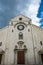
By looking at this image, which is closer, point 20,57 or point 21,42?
point 20,57

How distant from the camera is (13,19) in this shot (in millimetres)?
25141

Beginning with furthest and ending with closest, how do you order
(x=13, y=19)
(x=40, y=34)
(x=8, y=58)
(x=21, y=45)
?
(x=13, y=19) → (x=40, y=34) → (x=21, y=45) → (x=8, y=58)

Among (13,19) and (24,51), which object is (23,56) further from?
(13,19)

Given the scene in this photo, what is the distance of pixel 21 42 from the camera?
22.0 m

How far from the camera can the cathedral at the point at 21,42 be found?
804 inches

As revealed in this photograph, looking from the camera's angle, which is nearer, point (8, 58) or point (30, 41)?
point (8, 58)

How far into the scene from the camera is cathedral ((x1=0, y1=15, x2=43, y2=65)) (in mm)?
20422

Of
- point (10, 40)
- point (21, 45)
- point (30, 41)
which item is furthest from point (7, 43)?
point (30, 41)

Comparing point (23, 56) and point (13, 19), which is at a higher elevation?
point (13, 19)

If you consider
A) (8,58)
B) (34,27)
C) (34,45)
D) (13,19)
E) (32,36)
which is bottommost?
(8,58)

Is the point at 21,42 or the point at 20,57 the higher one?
the point at 21,42

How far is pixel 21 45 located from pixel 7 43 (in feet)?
8.42

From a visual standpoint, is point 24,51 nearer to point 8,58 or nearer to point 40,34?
point 8,58

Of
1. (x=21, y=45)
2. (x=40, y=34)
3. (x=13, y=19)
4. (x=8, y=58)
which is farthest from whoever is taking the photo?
(x=13, y=19)
